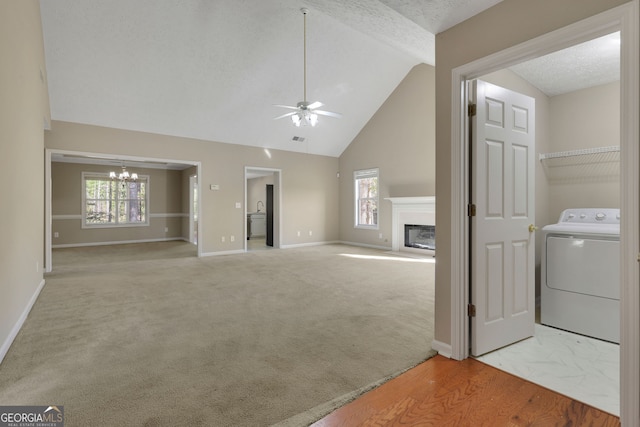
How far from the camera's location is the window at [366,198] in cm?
823

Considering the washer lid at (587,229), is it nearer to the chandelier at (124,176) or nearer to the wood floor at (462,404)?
the wood floor at (462,404)

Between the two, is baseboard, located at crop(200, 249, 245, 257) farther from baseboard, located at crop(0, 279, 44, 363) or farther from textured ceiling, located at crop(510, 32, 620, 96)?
textured ceiling, located at crop(510, 32, 620, 96)

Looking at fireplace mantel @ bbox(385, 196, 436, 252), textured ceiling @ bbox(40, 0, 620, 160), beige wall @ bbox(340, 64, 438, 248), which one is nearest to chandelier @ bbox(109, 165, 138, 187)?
textured ceiling @ bbox(40, 0, 620, 160)

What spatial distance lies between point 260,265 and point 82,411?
165 inches

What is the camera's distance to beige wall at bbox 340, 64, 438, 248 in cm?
677

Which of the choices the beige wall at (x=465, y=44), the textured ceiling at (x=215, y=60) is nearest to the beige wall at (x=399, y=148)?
the textured ceiling at (x=215, y=60)

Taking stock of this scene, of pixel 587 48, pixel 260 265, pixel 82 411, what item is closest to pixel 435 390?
pixel 82 411

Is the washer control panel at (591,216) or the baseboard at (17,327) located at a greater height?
the washer control panel at (591,216)

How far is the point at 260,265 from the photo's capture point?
5.83 m

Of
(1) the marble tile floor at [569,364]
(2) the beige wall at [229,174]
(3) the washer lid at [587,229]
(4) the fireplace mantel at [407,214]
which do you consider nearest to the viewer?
(1) the marble tile floor at [569,364]

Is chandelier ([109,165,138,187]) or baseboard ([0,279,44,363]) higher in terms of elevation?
chandelier ([109,165,138,187])

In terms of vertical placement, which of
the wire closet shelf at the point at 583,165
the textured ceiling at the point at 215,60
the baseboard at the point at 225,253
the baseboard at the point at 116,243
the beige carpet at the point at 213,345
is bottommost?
the beige carpet at the point at 213,345
